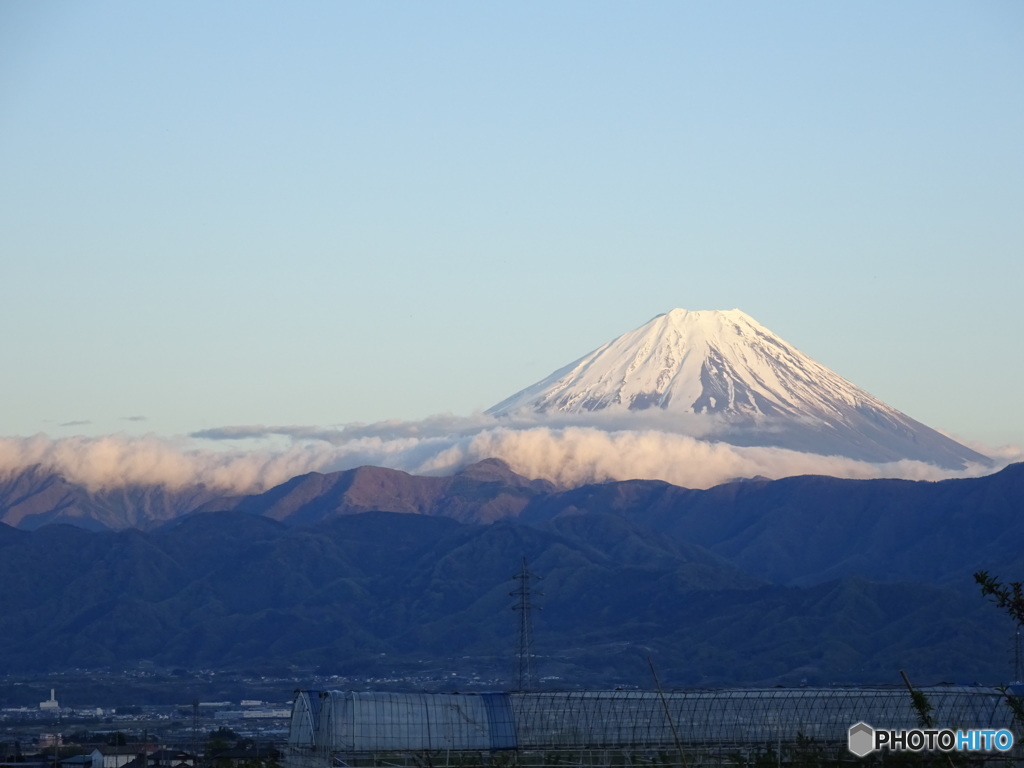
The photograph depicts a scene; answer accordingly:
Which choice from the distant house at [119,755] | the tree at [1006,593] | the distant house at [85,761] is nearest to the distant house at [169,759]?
the distant house at [119,755]

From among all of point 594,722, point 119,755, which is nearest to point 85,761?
point 119,755

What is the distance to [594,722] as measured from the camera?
1972 inches

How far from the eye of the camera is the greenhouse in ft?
147

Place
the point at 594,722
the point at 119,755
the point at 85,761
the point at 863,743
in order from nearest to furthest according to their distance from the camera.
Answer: the point at 863,743
the point at 594,722
the point at 85,761
the point at 119,755

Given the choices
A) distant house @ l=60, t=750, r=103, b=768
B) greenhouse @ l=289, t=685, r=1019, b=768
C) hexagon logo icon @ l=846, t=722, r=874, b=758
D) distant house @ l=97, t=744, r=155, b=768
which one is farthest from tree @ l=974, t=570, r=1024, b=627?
distant house @ l=60, t=750, r=103, b=768

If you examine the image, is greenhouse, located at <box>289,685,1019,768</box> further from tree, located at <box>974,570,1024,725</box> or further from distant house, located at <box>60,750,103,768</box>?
tree, located at <box>974,570,1024,725</box>

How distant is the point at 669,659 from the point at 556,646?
52.8 feet

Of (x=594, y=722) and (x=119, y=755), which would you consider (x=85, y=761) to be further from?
(x=594, y=722)

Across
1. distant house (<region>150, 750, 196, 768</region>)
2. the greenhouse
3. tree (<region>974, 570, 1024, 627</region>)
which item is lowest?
distant house (<region>150, 750, 196, 768</region>)

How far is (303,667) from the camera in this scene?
19638 centimetres

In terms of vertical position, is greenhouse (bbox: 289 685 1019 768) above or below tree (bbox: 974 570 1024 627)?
below

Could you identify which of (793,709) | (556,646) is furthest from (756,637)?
(793,709)

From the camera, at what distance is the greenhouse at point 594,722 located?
147 ft

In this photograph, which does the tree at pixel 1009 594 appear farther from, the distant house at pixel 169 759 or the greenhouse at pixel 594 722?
the distant house at pixel 169 759
